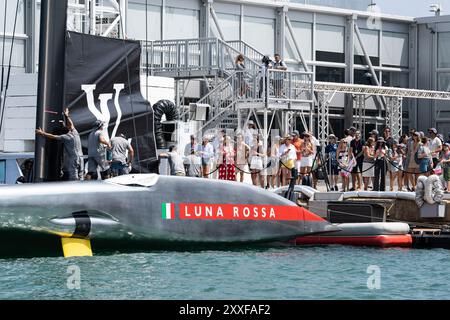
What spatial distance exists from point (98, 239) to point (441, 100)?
30.4 meters

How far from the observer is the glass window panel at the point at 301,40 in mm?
41094

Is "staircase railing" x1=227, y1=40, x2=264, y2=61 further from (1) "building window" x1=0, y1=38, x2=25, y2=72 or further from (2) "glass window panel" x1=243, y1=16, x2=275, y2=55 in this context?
(1) "building window" x1=0, y1=38, x2=25, y2=72

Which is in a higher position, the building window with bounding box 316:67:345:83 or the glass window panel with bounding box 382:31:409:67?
the glass window panel with bounding box 382:31:409:67

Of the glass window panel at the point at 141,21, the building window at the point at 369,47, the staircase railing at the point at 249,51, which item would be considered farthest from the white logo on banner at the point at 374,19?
the glass window panel at the point at 141,21

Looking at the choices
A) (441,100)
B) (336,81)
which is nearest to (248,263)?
(336,81)

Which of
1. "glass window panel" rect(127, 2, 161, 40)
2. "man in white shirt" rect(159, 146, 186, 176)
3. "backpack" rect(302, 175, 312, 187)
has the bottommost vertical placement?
"backpack" rect(302, 175, 312, 187)

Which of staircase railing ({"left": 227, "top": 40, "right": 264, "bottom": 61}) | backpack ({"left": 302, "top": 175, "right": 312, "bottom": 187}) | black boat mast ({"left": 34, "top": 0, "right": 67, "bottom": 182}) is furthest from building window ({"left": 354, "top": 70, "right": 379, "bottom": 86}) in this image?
black boat mast ({"left": 34, "top": 0, "right": 67, "bottom": 182})

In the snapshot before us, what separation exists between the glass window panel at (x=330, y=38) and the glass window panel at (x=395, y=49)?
7.61 ft

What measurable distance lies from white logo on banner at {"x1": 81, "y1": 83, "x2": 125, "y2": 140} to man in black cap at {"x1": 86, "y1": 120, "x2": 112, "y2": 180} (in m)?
0.11

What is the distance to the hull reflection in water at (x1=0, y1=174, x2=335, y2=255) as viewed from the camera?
16500 mm

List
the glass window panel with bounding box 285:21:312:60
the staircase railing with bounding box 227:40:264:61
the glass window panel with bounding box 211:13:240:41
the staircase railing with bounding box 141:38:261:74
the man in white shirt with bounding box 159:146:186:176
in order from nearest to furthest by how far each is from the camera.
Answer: the man in white shirt with bounding box 159:146:186:176 < the staircase railing with bounding box 141:38:261:74 < the staircase railing with bounding box 227:40:264:61 < the glass window panel with bounding box 211:13:240:41 < the glass window panel with bounding box 285:21:312:60

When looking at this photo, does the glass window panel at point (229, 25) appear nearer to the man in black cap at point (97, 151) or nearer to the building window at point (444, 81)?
the building window at point (444, 81)

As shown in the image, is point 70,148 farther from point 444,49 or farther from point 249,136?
point 444,49

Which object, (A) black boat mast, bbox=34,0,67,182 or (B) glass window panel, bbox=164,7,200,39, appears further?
(B) glass window panel, bbox=164,7,200,39
